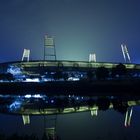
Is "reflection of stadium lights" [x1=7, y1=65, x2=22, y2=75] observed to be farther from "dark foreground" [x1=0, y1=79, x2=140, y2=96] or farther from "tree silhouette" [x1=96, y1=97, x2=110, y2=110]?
"tree silhouette" [x1=96, y1=97, x2=110, y2=110]

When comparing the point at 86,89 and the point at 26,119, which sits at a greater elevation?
the point at 86,89

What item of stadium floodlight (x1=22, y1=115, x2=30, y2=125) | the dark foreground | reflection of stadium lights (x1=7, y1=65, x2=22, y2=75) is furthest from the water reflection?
reflection of stadium lights (x1=7, y1=65, x2=22, y2=75)

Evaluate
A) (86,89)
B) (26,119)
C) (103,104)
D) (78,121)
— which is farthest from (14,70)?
(78,121)

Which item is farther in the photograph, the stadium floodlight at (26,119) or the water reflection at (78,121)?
the stadium floodlight at (26,119)

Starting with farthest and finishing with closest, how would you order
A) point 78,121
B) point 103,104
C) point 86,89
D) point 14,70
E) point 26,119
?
point 14,70
point 86,89
point 103,104
point 26,119
point 78,121

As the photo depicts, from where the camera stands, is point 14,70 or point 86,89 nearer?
point 86,89

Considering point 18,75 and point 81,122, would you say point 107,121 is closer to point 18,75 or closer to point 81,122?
point 81,122

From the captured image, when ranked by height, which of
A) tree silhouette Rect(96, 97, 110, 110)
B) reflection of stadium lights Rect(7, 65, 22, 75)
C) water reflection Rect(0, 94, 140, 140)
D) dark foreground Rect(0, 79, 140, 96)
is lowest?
water reflection Rect(0, 94, 140, 140)

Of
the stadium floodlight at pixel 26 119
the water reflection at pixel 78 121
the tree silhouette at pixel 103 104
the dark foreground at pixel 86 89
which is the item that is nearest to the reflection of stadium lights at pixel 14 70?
the dark foreground at pixel 86 89

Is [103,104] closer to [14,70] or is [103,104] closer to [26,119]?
[26,119]

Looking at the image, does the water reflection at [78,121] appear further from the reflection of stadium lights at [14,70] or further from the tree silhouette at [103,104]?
the reflection of stadium lights at [14,70]

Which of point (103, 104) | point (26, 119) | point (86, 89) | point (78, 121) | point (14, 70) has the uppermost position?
point (14, 70)

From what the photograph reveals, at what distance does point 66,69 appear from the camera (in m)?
99.8

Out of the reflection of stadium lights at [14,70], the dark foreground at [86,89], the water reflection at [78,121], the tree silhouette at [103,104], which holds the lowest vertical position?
the water reflection at [78,121]
